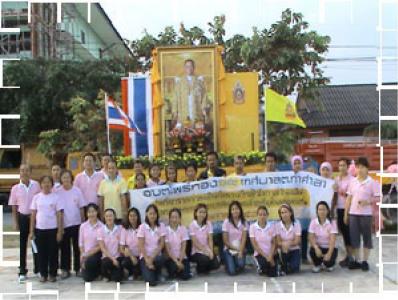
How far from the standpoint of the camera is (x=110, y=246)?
6.36 meters

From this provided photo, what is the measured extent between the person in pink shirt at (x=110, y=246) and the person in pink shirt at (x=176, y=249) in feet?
1.75

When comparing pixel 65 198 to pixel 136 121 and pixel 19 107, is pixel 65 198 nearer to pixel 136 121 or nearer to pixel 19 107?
pixel 136 121

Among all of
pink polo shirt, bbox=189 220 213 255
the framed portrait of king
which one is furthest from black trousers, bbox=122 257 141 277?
the framed portrait of king

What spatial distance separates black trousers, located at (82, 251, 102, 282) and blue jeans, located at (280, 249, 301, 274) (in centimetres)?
205

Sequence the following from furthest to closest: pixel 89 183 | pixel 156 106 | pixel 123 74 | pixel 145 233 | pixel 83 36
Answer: pixel 83 36 → pixel 123 74 → pixel 156 106 → pixel 89 183 → pixel 145 233

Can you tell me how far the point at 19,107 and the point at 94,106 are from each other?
2968mm

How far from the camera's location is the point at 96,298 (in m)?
5.62

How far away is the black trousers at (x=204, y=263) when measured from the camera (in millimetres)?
6645

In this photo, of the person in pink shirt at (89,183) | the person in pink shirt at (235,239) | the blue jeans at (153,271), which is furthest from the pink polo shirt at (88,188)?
the person in pink shirt at (235,239)

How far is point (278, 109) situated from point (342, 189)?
2.35 metres

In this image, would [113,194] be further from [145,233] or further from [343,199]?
[343,199]

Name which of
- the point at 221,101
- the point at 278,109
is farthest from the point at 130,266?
the point at 221,101

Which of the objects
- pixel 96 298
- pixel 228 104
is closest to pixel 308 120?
pixel 228 104

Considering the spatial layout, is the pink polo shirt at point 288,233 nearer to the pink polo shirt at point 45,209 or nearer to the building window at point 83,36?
the pink polo shirt at point 45,209
